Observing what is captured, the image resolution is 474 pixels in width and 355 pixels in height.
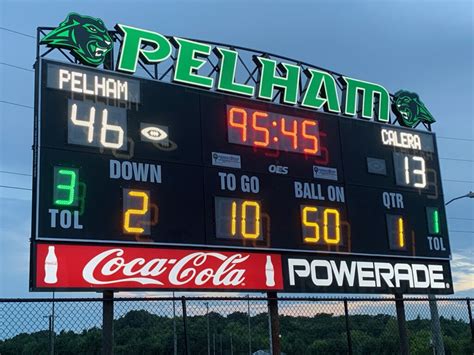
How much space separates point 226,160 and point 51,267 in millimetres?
3542

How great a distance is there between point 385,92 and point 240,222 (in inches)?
216

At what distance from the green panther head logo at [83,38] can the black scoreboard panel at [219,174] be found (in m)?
0.41

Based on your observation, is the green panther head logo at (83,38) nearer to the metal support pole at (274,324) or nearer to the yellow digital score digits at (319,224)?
the yellow digital score digits at (319,224)

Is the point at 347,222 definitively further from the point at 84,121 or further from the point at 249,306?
the point at 84,121

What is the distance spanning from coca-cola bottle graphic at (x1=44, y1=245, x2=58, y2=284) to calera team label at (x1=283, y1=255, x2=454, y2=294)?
407 centimetres

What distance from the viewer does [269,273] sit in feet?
35.9

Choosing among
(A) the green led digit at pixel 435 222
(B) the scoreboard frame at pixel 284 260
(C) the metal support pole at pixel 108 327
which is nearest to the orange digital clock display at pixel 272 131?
(B) the scoreboard frame at pixel 284 260

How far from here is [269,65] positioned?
41.0ft

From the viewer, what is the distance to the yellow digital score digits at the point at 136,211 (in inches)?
378

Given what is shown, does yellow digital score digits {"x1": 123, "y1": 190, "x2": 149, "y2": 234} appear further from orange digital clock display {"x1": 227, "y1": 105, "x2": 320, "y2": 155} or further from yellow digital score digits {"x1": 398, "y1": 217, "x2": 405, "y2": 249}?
yellow digital score digits {"x1": 398, "y1": 217, "x2": 405, "y2": 249}


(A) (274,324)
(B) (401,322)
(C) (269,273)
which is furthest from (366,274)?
(A) (274,324)

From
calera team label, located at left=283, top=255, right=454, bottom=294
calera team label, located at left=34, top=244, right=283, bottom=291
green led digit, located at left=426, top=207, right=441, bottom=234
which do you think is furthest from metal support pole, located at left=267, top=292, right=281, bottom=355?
green led digit, located at left=426, top=207, right=441, bottom=234

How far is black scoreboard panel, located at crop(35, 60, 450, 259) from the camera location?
9.44 metres

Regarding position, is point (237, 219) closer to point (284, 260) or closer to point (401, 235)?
point (284, 260)
